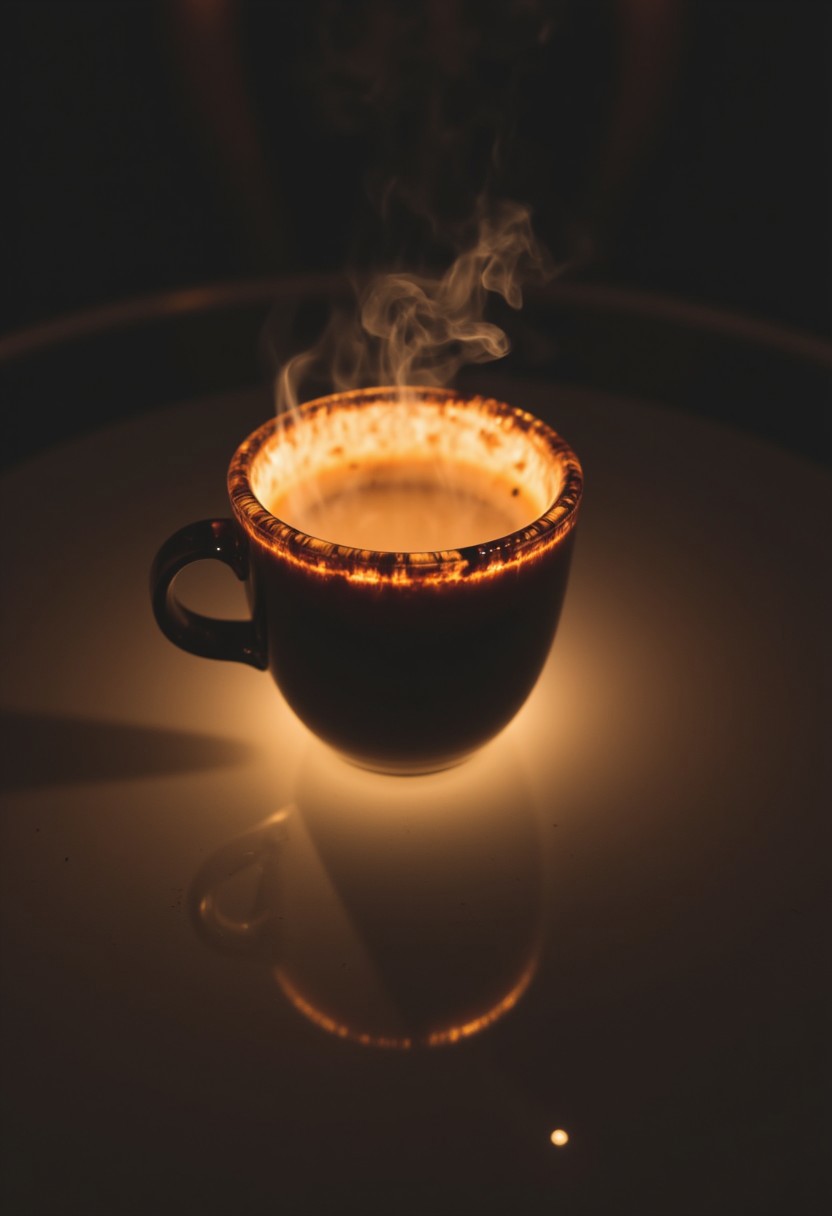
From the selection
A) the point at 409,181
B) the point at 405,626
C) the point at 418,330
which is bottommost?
the point at 405,626

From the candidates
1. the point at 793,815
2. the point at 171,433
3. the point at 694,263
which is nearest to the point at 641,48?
the point at 694,263

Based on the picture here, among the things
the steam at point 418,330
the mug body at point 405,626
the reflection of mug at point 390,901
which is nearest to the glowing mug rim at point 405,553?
the mug body at point 405,626

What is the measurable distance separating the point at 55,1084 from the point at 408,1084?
157 millimetres

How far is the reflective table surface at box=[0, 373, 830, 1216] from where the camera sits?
15.9 inches

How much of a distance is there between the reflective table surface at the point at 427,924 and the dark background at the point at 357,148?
2.72ft

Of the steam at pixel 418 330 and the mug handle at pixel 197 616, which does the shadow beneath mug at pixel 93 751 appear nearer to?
the mug handle at pixel 197 616

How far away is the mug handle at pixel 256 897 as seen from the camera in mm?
492

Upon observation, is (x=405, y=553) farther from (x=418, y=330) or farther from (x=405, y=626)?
(x=418, y=330)

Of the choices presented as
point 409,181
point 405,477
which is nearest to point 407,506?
A: point 405,477

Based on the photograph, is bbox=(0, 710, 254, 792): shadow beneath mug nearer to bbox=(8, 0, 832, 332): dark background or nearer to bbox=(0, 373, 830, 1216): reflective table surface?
bbox=(0, 373, 830, 1216): reflective table surface

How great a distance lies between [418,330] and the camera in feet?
2.93

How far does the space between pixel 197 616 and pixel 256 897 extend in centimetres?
17

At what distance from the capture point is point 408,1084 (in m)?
0.43

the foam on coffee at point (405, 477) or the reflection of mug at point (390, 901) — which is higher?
the foam on coffee at point (405, 477)
